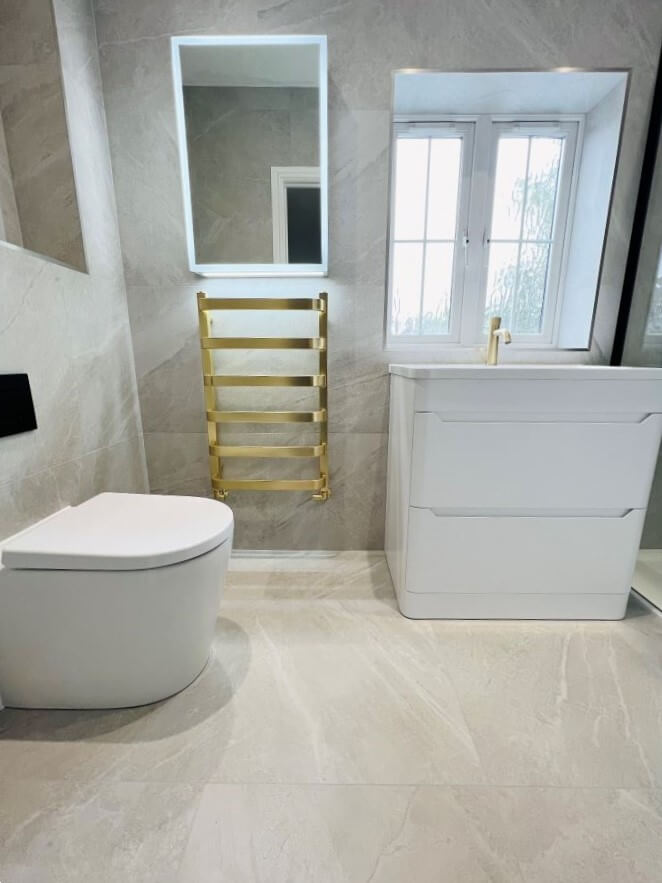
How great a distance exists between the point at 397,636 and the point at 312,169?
4.86 feet

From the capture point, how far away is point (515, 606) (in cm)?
110

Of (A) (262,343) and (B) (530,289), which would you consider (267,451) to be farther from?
(B) (530,289)

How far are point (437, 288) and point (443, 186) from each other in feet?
1.18

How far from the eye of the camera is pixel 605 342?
1327mm

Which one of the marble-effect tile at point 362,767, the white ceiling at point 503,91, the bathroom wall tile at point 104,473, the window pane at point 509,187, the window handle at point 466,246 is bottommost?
the marble-effect tile at point 362,767

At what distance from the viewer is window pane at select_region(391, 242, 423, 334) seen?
140cm

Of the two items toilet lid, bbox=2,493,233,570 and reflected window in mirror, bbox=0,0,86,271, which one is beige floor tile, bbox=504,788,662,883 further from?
reflected window in mirror, bbox=0,0,86,271

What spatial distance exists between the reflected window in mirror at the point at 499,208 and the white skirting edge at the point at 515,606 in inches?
34.9

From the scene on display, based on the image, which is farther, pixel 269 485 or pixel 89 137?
pixel 269 485

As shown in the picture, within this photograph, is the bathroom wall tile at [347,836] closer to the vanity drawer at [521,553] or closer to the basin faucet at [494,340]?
the vanity drawer at [521,553]

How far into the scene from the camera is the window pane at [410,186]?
1347 mm

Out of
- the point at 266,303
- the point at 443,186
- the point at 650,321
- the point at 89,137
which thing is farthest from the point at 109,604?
the point at 650,321

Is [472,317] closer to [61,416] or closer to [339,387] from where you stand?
[339,387]

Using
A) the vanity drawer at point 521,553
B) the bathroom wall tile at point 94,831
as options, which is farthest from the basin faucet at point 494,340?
the bathroom wall tile at point 94,831
